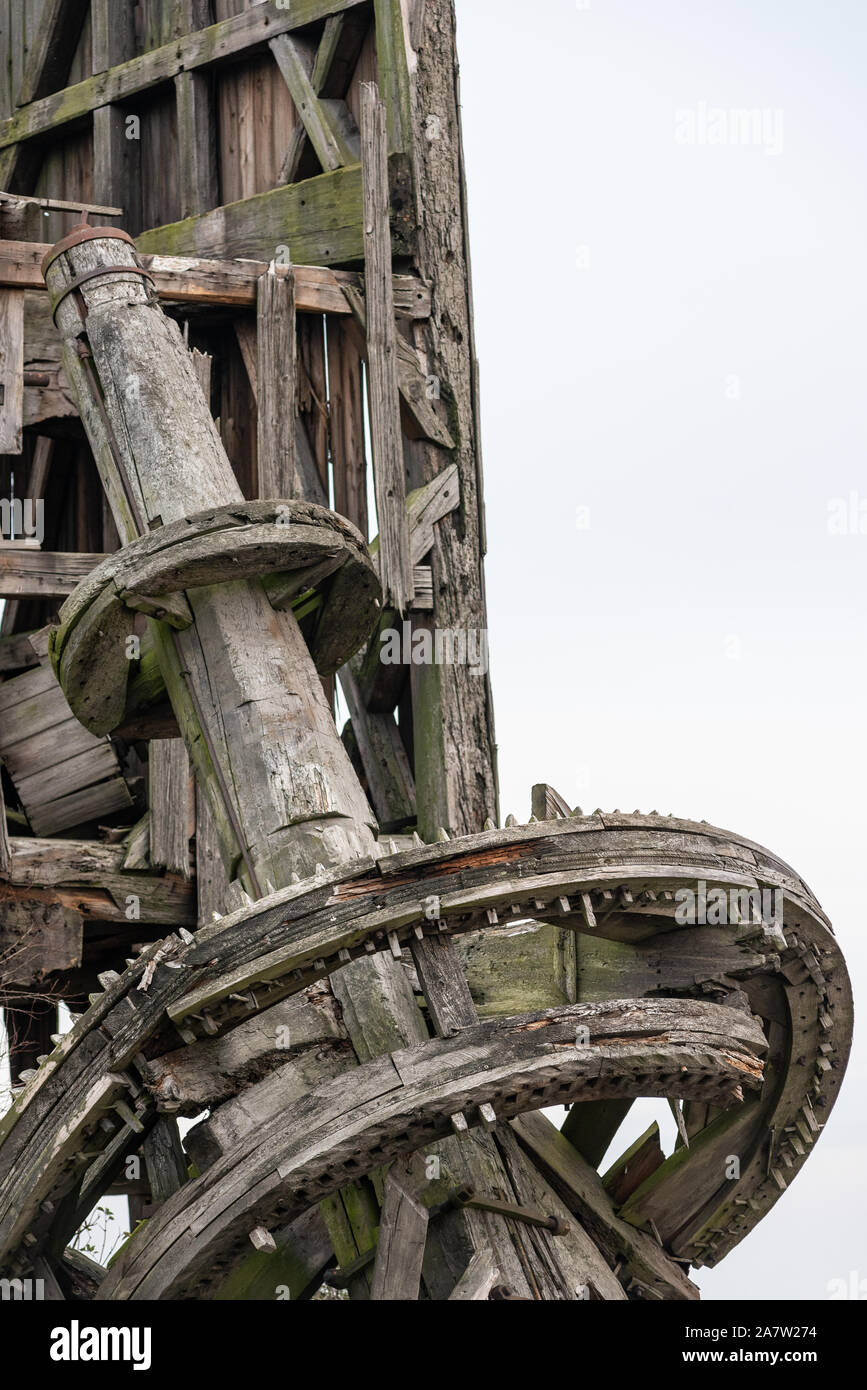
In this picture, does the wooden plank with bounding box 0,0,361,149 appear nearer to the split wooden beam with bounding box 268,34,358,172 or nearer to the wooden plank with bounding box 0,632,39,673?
the split wooden beam with bounding box 268,34,358,172

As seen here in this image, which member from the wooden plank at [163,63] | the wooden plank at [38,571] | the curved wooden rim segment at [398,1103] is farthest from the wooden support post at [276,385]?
the curved wooden rim segment at [398,1103]

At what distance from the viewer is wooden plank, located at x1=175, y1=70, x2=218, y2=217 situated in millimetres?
11102

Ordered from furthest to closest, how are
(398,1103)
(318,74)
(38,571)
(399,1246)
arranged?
(318,74), (38,571), (399,1246), (398,1103)

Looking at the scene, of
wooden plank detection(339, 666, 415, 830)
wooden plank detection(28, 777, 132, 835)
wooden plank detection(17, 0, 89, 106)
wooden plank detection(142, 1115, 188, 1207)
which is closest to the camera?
wooden plank detection(142, 1115, 188, 1207)

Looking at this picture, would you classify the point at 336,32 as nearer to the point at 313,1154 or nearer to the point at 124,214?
the point at 124,214

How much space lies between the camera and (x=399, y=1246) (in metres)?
4.56

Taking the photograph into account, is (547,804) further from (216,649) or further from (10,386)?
(10,386)

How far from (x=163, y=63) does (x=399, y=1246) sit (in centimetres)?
922

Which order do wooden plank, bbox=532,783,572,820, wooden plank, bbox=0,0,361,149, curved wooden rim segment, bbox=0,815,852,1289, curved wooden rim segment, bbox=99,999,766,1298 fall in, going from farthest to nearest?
wooden plank, bbox=0,0,361,149 < wooden plank, bbox=532,783,572,820 < curved wooden rim segment, bbox=0,815,852,1289 < curved wooden rim segment, bbox=99,999,766,1298

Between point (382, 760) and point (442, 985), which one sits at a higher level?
point (382, 760)

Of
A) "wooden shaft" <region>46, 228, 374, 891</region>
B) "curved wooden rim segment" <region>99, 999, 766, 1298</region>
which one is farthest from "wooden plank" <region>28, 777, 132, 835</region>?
"curved wooden rim segment" <region>99, 999, 766, 1298</region>

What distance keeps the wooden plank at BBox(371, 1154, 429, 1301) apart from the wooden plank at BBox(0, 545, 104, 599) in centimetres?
509

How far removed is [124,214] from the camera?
11.6m

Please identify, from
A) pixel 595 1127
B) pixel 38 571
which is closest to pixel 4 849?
pixel 38 571
